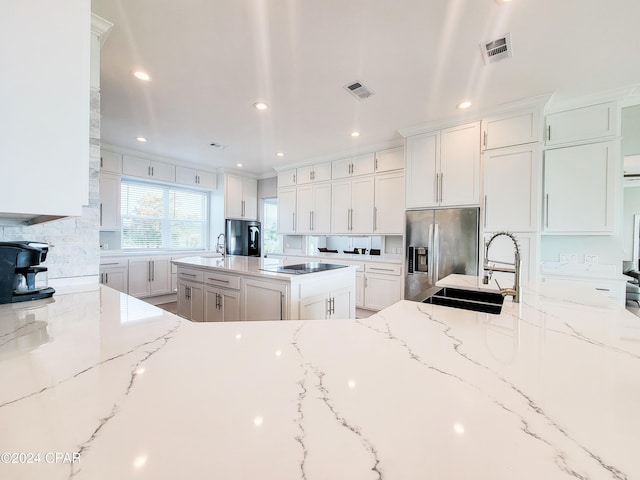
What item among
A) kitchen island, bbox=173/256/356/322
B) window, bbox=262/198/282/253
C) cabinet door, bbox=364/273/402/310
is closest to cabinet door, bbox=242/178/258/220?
window, bbox=262/198/282/253

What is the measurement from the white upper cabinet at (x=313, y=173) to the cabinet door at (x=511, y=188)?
241cm

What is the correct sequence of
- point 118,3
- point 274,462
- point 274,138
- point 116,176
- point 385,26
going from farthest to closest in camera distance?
point 116,176 → point 274,138 → point 385,26 → point 118,3 → point 274,462

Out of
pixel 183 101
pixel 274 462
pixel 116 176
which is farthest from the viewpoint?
pixel 116 176

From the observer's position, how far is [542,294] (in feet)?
4.67

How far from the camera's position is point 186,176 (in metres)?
5.01

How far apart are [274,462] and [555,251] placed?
3707mm

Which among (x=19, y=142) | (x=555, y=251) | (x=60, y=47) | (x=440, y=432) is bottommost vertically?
(x=440, y=432)

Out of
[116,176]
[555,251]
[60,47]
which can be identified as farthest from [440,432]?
[116,176]

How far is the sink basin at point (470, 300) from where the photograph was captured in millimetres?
1229

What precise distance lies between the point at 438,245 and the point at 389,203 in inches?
40.5

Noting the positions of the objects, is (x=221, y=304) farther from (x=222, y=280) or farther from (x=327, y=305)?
(x=327, y=305)

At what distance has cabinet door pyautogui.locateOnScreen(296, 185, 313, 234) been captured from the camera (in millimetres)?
4840

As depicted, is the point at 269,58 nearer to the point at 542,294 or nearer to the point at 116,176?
the point at 542,294

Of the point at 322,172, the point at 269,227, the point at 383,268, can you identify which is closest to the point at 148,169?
the point at 269,227
